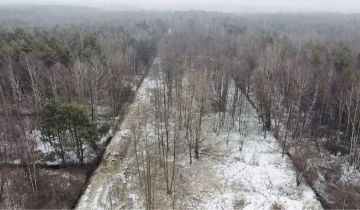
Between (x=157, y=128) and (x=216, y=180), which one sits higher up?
(x=157, y=128)

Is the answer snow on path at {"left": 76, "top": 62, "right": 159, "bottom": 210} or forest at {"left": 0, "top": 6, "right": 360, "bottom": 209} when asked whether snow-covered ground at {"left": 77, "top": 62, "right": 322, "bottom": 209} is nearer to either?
snow on path at {"left": 76, "top": 62, "right": 159, "bottom": 210}

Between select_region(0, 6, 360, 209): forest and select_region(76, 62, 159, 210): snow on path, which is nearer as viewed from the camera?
select_region(76, 62, 159, 210): snow on path

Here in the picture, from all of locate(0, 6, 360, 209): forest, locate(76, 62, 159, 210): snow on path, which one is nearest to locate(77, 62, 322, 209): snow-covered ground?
locate(76, 62, 159, 210): snow on path

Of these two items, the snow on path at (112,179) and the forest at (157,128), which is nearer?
the snow on path at (112,179)

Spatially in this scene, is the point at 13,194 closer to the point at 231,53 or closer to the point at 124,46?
the point at 124,46

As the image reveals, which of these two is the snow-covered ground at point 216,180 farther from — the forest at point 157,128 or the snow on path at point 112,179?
the forest at point 157,128

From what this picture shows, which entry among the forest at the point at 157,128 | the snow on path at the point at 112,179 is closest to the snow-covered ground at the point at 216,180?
the snow on path at the point at 112,179

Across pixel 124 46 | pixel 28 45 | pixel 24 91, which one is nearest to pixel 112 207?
pixel 24 91

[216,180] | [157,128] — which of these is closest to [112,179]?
[216,180]

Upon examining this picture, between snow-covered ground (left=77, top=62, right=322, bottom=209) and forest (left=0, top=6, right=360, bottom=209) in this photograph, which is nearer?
snow-covered ground (left=77, top=62, right=322, bottom=209)

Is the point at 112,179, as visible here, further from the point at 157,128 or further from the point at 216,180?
the point at 157,128
